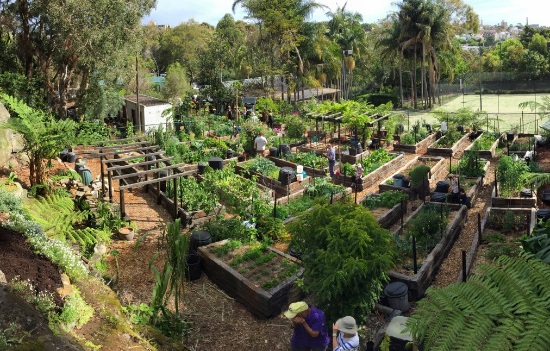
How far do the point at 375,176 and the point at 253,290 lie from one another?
979 cm

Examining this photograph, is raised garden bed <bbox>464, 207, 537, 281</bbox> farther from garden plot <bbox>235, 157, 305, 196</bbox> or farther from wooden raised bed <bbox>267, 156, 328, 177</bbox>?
wooden raised bed <bbox>267, 156, 328, 177</bbox>

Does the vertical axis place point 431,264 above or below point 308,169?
below

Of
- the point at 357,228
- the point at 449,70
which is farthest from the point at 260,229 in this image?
the point at 449,70

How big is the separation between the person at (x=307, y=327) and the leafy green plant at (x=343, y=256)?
37cm

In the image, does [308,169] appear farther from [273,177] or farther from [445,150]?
[445,150]

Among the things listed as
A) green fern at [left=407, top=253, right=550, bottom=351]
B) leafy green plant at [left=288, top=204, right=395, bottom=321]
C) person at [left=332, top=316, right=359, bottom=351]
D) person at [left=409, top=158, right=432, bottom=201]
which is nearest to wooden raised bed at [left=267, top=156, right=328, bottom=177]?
person at [left=409, top=158, right=432, bottom=201]

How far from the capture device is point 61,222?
30.4 ft

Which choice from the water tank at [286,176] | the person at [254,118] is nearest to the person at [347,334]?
the water tank at [286,176]

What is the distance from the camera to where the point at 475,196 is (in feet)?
49.5

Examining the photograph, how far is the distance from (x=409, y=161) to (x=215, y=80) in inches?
607

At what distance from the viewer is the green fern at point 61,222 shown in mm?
8906

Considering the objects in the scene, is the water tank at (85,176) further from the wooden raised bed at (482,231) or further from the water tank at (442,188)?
the wooden raised bed at (482,231)

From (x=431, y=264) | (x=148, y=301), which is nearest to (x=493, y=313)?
(x=148, y=301)

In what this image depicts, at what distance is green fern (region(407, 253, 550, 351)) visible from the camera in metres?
2.78
